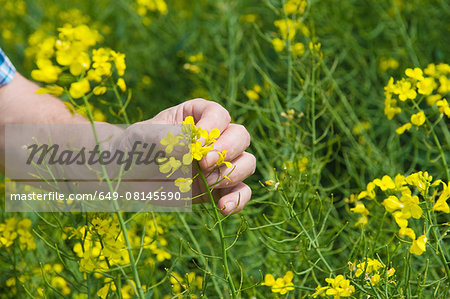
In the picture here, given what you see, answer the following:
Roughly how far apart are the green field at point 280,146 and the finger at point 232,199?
33 millimetres

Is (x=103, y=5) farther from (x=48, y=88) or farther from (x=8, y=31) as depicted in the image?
(x=48, y=88)

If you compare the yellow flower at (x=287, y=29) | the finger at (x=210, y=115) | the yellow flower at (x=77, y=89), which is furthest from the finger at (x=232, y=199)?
the yellow flower at (x=287, y=29)

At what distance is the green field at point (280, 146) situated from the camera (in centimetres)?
86

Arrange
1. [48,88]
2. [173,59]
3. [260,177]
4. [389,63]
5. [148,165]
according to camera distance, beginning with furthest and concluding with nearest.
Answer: [173,59]
[389,63]
[260,177]
[148,165]
[48,88]

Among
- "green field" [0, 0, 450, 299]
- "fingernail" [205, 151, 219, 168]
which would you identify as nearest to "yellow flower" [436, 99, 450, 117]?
"green field" [0, 0, 450, 299]

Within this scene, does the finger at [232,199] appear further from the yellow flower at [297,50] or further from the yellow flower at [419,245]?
the yellow flower at [297,50]

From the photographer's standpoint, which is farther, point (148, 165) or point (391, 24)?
point (391, 24)

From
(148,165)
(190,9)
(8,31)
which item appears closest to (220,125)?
(148,165)

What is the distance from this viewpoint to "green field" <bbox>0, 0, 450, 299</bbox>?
0.86 m

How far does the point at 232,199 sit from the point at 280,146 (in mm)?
713

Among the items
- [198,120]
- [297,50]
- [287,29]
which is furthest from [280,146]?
[198,120]

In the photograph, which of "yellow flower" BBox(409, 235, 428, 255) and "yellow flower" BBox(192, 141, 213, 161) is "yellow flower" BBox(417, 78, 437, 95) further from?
"yellow flower" BBox(192, 141, 213, 161)

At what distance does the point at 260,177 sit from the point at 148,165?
0.77 m

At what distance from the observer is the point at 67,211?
2.99 feet
